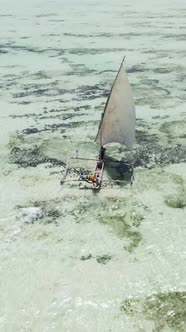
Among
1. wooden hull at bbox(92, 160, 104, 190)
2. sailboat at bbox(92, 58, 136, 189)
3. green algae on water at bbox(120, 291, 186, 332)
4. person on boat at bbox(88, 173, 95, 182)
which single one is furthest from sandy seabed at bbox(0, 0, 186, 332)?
sailboat at bbox(92, 58, 136, 189)

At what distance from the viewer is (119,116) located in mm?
13477

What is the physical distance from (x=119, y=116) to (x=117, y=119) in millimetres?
121

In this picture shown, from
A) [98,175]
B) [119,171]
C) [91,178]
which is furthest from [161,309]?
[119,171]

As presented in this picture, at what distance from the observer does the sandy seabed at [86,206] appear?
900cm

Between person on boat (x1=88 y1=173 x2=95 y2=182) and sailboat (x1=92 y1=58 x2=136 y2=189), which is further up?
sailboat (x1=92 y1=58 x2=136 y2=189)

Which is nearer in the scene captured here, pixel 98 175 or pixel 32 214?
pixel 32 214

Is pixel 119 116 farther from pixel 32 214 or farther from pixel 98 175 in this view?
pixel 32 214

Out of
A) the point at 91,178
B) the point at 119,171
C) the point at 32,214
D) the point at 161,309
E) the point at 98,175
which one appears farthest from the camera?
the point at 119,171

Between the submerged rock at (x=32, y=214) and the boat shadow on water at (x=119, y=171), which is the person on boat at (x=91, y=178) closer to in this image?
the boat shadow on water at (x=119, y=171)

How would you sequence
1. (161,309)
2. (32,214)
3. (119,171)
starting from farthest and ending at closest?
(119,171), (32,214), (161,309)

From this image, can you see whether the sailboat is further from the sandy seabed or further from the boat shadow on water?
the sandy seabed

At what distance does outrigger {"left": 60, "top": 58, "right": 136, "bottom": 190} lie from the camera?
13.1m

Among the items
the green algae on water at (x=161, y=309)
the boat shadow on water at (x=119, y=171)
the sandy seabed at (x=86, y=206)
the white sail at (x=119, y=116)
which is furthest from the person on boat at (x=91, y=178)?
the green algae on water at (x=161, y=309)

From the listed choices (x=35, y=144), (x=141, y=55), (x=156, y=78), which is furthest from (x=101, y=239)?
(x=141, y=55)
